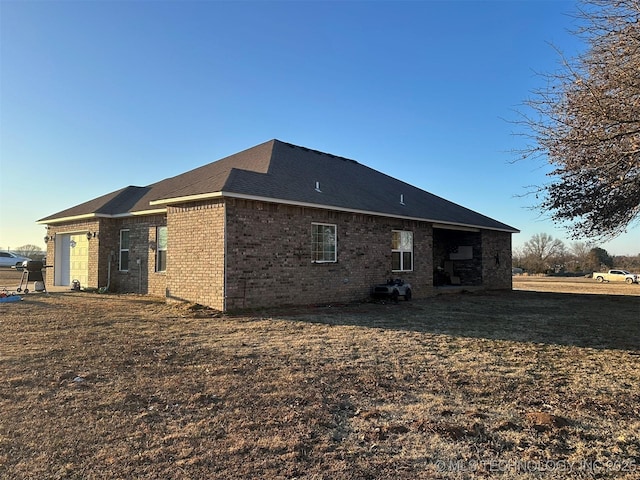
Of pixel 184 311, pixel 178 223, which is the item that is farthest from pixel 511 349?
pixel 178 223

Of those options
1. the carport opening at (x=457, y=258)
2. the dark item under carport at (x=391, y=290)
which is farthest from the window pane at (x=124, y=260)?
the carport opening at (x=457, y=258)

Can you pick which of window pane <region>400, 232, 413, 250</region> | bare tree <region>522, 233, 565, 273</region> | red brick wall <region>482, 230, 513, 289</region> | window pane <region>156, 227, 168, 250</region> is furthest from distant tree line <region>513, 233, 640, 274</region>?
window pane <region>156, 227, 168, 250</region>

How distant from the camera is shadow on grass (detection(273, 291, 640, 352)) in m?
8.94

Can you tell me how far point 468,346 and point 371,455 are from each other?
479 centimetres

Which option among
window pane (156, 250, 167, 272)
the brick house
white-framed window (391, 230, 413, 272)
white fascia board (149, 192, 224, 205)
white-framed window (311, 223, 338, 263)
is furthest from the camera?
white-framed window (391, 230, 413, 272)

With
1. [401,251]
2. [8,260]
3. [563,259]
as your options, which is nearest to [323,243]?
[401,251]

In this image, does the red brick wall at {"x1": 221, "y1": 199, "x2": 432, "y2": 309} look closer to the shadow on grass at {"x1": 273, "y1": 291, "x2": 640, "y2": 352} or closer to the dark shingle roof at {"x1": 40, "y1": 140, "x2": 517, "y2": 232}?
the dark shingle roof at {"x1": 40, "y1": 140, "x2": 517, "y2": 232}

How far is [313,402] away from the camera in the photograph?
4.69 metres

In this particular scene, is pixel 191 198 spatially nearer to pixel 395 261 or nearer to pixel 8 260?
pixel 395 261

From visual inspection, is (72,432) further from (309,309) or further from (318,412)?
(309,309)

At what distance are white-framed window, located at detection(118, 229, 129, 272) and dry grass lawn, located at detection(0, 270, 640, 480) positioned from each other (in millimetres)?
7605

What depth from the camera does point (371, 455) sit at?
3521 mm

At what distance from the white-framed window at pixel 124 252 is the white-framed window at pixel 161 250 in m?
2.12

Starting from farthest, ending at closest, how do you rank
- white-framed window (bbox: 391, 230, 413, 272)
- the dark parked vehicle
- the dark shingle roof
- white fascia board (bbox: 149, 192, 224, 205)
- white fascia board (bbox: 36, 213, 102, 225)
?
the dark parked vehicle → white fascia board (bbox: 36, 213, 102, 225) → white-framed window (bbox: 391, 230, 413, 272) → the dark shingle roof → white fascia board (bbox: 149, 192, 224, 205)
